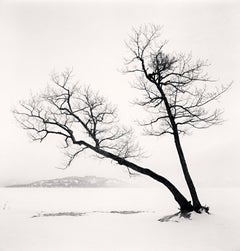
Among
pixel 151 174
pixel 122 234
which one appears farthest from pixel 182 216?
pixel 122 234

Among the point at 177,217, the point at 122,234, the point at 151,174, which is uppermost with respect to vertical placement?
the point at 151,174

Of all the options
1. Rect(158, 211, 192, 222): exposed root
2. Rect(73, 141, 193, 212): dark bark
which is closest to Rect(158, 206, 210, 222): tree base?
Rect(158, 211, 192, 222): exposed root

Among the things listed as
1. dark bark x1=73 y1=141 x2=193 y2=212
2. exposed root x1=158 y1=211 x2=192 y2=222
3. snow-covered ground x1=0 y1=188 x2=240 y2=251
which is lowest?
snow-covered ground x1=0 y1=188 x2=240 y2=251

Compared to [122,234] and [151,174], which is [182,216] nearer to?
[151,174]

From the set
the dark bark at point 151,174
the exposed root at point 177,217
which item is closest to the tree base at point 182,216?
the exposed root at point 177,217

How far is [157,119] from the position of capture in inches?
814

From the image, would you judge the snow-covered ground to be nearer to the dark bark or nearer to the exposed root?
the exposed root

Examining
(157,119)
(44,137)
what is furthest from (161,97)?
(44,137)

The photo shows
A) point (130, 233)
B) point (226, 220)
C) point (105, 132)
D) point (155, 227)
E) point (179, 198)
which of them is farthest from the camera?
point (105, 132)

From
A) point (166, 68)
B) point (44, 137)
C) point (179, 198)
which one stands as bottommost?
point (179, 198)

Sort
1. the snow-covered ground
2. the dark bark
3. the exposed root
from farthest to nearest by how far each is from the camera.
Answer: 1. the dark bark
2. the exposed root
3. the snow-covered ground

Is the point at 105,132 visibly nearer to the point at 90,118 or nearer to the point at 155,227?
the point at 90,118

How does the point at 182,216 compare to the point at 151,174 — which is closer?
the point at 182,216

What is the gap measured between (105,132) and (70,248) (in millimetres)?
9332
